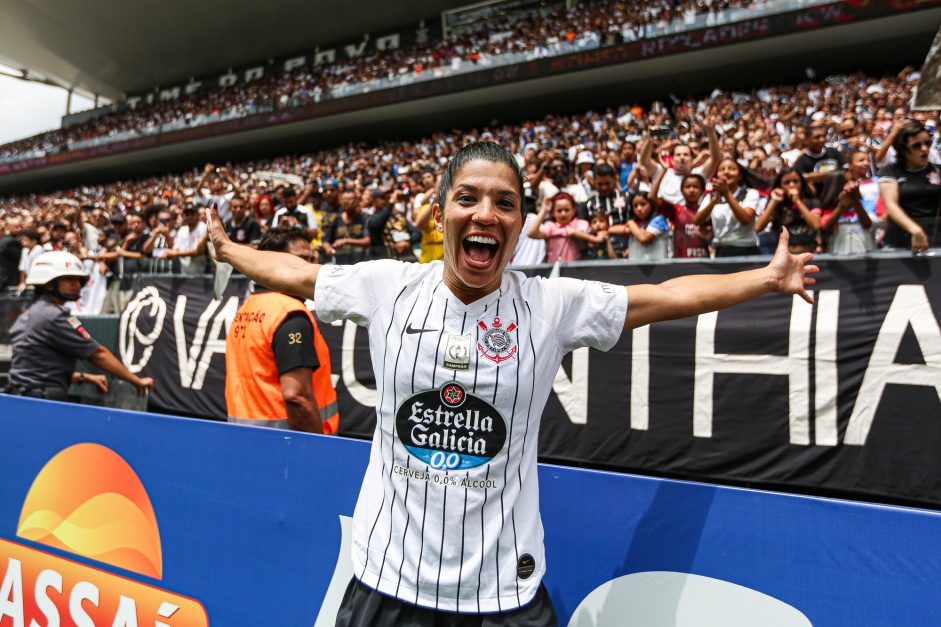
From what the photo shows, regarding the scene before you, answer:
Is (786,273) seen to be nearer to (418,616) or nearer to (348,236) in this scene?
(418,616)

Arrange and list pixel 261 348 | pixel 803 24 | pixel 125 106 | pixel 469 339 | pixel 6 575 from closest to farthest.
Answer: pixel 469 339, pixel 6 575, pixel 261 348, pixel 803 24, pixel 125 106

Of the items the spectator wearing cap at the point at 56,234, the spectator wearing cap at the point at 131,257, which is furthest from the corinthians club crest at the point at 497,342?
the spectator wearing cap at the point at 56,234

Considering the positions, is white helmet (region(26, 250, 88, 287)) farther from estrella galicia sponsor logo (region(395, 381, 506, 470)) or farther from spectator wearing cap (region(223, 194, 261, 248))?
estrella galicia sponsor logo (region(395, 381, 506, 470))

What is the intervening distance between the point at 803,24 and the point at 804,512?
60.5 ft

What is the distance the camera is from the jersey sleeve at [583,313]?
177cm

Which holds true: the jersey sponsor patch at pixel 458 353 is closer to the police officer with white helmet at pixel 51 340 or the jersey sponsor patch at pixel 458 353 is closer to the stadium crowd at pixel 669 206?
the stadium crowd at pixel 669 206

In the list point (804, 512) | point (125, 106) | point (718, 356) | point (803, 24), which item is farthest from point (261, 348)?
point (125, 106)

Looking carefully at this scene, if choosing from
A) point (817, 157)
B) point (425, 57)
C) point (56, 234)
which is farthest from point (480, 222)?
point (425, 57)

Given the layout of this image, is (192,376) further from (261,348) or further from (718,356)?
(718,356)

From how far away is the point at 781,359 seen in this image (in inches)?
174

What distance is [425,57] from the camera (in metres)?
26.5

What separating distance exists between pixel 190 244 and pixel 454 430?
8.66m

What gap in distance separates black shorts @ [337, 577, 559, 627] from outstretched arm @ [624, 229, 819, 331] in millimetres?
724

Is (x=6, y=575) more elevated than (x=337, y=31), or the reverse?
(x=337, y=31)
